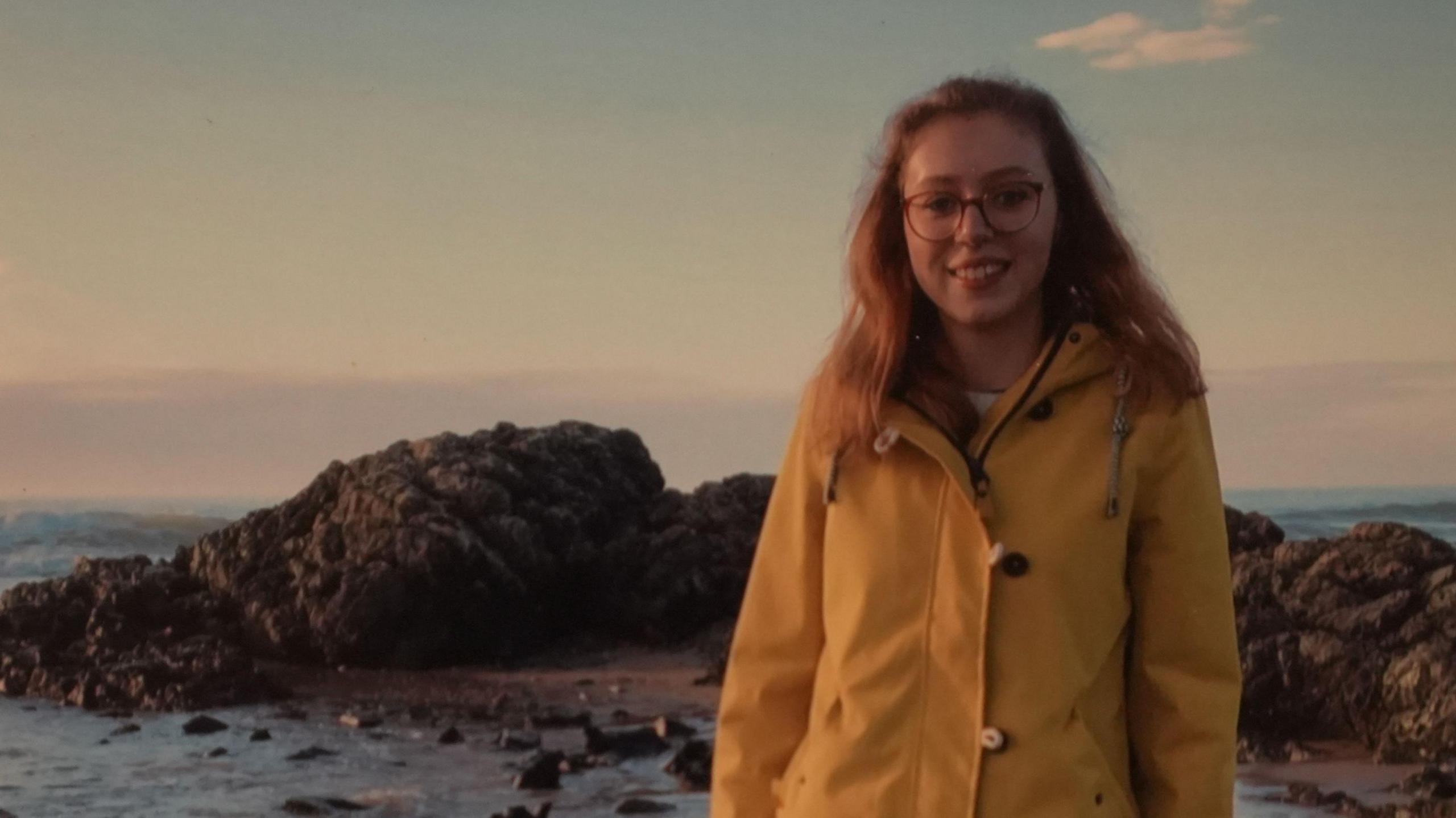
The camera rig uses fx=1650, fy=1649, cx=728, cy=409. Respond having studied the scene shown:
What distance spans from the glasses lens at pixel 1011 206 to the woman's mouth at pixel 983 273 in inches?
2.3

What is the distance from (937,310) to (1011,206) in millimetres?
300

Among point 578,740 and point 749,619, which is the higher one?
point 749,619

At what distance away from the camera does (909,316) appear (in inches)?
118

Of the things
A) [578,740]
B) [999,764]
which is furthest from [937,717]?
[578,740]

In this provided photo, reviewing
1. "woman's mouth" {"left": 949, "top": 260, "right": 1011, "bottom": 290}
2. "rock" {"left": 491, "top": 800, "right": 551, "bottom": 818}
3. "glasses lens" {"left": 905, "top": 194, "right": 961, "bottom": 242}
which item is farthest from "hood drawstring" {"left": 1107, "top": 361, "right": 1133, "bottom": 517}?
"rock" {"left": 491, "top": 800, "right": 551, "bottom": 818}

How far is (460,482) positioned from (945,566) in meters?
9.72

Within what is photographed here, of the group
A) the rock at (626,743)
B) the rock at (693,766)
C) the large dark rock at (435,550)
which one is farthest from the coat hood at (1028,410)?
the large dark rock at (435,550)

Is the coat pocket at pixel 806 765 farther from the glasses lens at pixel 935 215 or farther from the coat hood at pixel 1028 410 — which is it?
the glasses lens at pixel 935 215

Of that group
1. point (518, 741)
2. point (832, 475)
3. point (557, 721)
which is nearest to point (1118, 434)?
point (832, 475)

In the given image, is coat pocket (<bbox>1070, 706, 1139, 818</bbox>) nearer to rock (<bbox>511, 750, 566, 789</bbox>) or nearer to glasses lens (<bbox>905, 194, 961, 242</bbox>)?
glasses lens (<bbox>905, 194, 961, 242</bbox>)

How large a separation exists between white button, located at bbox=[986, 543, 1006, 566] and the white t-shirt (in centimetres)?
29

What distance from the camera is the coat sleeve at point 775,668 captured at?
286 centimetres

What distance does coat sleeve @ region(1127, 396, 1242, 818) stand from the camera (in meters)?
2.59

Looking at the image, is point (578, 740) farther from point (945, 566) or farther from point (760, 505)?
point (945, 566)
